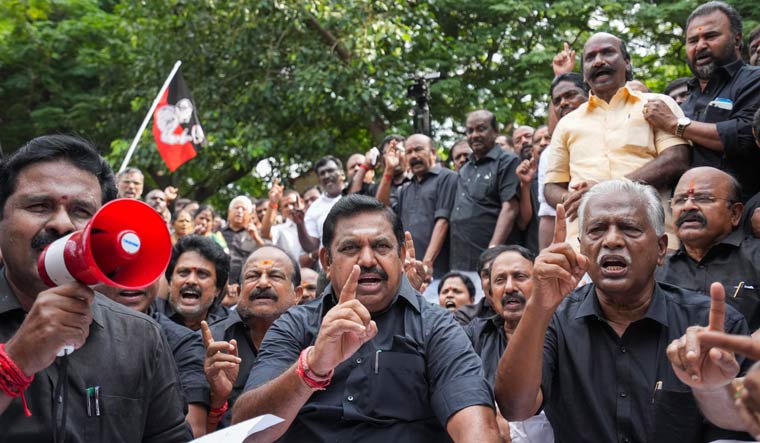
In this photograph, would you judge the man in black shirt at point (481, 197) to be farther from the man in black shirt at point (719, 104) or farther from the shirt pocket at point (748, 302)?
the shirt pocket at point (748, 302)

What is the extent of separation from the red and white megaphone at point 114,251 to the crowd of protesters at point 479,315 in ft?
0.31

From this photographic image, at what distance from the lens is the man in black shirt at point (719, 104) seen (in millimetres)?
5254

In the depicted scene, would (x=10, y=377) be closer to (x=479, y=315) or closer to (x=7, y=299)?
(x=7, y=299)

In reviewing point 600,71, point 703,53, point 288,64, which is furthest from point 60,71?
point 703,53

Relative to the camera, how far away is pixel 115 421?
293cm

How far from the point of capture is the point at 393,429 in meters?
3.73

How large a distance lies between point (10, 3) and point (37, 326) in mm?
15752

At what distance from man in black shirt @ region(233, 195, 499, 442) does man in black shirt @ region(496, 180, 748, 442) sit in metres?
0.25

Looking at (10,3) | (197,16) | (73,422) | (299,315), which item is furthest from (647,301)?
(10,3)

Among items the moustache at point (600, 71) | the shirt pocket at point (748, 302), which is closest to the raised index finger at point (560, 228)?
the shirt pocket at point (748, 302)

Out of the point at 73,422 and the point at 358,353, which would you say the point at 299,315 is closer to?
the point at 358,353

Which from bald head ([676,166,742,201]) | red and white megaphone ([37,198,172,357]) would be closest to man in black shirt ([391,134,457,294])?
bald head ([676,166,742,201])

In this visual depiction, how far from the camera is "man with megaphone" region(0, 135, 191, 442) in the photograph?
2.81 metres

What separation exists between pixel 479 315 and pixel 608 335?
2.68 metres
